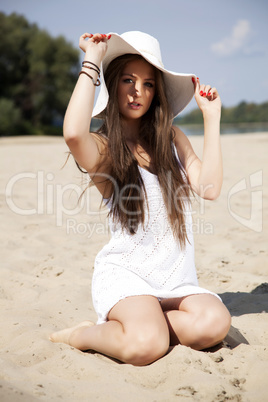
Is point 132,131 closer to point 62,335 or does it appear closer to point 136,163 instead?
point 136,163

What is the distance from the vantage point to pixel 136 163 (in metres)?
2.24

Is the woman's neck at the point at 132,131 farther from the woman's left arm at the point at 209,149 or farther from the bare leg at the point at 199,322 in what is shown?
the bare leg at the point at 199,322

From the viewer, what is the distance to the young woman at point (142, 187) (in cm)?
196

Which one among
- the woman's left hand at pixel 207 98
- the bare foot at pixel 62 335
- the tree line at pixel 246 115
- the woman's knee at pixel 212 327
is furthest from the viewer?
the tree line at pixel 246 115

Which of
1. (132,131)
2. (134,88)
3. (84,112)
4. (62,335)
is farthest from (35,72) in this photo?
(62,335)

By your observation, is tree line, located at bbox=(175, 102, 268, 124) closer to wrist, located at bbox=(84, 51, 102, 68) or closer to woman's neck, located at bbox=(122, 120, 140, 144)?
woman's neck, located at bbox=(122, 120, 140, 144)

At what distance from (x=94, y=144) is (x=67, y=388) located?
1.09 metres

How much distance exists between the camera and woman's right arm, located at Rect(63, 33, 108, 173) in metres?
1.92

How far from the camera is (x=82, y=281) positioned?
290 cm

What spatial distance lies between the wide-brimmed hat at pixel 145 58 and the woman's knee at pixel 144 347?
1112 millimetres

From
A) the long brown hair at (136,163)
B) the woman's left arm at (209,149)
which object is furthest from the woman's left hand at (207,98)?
the long brown hair at (136,163)

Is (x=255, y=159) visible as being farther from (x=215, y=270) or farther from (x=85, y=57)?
(x=85, y=57)

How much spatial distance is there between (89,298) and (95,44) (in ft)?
5.01

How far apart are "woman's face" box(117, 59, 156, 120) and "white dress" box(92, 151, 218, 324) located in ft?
1.10
